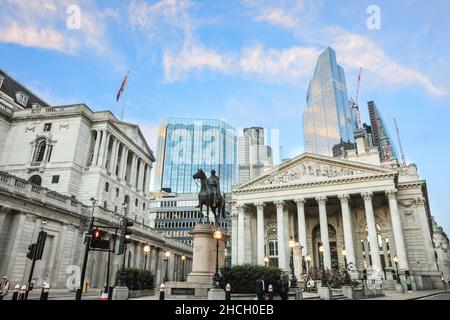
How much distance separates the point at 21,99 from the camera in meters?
53.9

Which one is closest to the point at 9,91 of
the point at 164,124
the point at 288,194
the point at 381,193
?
the point at 288,194

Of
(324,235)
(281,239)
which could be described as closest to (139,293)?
(281,239)

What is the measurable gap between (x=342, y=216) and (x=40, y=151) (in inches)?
1878

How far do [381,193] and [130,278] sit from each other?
39.3m

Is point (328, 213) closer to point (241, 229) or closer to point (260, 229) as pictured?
point (260, 229)

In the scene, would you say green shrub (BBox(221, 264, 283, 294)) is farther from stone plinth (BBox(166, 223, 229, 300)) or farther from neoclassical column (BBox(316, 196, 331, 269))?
neoclassical column (BBox(316, 196, 331, 269))

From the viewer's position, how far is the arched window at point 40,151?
46.0m

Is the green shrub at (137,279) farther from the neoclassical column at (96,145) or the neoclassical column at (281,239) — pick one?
the neoclassical column at (281,239)

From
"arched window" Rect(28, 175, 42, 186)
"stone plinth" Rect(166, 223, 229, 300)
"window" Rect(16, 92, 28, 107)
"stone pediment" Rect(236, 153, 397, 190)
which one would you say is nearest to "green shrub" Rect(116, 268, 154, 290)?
"stone plinth" Rect(166, 223, 229, 300)

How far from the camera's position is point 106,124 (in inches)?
1946

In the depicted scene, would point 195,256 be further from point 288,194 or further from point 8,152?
point 8,152

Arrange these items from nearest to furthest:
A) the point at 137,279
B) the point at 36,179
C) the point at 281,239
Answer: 1. the point at 137,279
2. the point at 36,179
3. the point at 281,239

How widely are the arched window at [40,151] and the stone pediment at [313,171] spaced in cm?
3171

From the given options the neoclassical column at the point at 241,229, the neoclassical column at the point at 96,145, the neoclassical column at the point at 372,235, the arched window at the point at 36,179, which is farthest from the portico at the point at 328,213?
the arched window at the point at 36,179
